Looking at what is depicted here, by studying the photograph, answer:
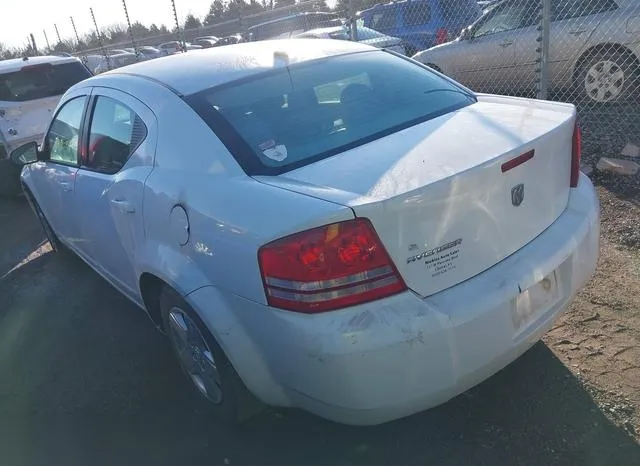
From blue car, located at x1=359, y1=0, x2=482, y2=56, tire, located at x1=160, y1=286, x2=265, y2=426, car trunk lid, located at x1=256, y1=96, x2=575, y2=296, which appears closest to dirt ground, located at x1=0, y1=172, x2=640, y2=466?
tire, located at x1=160, y1=286, x2=265, y2=426

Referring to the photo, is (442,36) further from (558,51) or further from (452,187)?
(452,187)

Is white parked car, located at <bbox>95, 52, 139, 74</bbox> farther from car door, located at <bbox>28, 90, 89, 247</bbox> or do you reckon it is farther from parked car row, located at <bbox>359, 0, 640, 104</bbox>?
car door, located at <bbox>28, 90, 89, 247</bbox>

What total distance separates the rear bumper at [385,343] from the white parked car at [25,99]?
586 cm

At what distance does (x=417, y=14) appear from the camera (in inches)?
423

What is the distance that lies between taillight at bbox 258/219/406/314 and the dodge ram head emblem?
0.62 metres

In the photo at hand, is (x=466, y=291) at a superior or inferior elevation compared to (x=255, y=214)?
inferior

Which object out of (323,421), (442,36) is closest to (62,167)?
(323,421)

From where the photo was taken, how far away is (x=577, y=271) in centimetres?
239

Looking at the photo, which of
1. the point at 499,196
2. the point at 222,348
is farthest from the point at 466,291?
the point at 222,348

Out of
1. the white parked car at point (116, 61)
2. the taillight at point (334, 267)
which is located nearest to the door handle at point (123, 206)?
the taillight at point (334, 267)

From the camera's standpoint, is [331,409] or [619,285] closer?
[331,409]

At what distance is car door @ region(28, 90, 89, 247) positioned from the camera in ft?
11.8

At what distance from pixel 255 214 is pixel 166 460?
1.28m

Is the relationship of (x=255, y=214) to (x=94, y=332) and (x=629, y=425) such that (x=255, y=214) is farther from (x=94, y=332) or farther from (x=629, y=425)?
(x=94, y=332)
